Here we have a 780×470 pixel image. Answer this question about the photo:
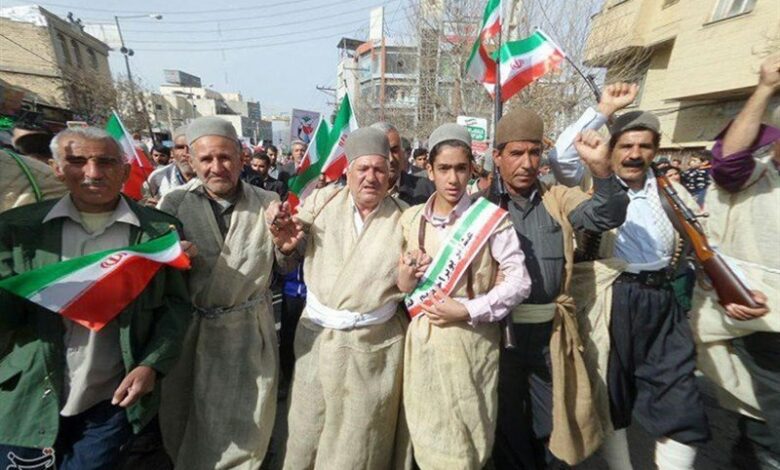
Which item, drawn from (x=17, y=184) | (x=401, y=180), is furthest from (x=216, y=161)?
(x=401, y=180)

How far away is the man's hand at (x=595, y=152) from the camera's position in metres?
1.99

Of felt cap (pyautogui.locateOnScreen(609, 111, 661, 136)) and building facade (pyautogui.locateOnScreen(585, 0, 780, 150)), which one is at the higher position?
building facade (pyautogui.locateOnScreen(585, 0, 780, 150))

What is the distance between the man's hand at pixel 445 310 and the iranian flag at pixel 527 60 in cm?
281

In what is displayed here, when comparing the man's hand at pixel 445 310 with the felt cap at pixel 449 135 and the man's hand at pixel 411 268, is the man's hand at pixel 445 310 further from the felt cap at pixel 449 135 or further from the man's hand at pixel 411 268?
the felt cap at pixel 449 135

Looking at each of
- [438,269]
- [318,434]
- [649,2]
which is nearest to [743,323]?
[438,269]

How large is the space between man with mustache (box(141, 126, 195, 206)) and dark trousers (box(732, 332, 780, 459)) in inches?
202

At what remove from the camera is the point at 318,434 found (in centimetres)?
219

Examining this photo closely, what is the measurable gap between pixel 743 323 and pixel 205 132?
3130 millimetres

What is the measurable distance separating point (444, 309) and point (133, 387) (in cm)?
144

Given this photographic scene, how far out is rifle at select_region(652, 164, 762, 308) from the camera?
1996 mm

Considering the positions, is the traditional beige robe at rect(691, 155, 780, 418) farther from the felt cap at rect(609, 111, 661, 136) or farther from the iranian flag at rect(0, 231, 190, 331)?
the iranian flag at rect(0, 231, 190, 331)

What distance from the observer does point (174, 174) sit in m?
5.01

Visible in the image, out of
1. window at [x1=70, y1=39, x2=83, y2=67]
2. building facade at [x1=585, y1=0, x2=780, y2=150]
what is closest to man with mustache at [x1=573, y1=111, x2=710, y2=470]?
building facade at [x1=585, y1=0, x2=780, y2=150]

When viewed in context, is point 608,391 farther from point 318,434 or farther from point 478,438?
point 318,434
